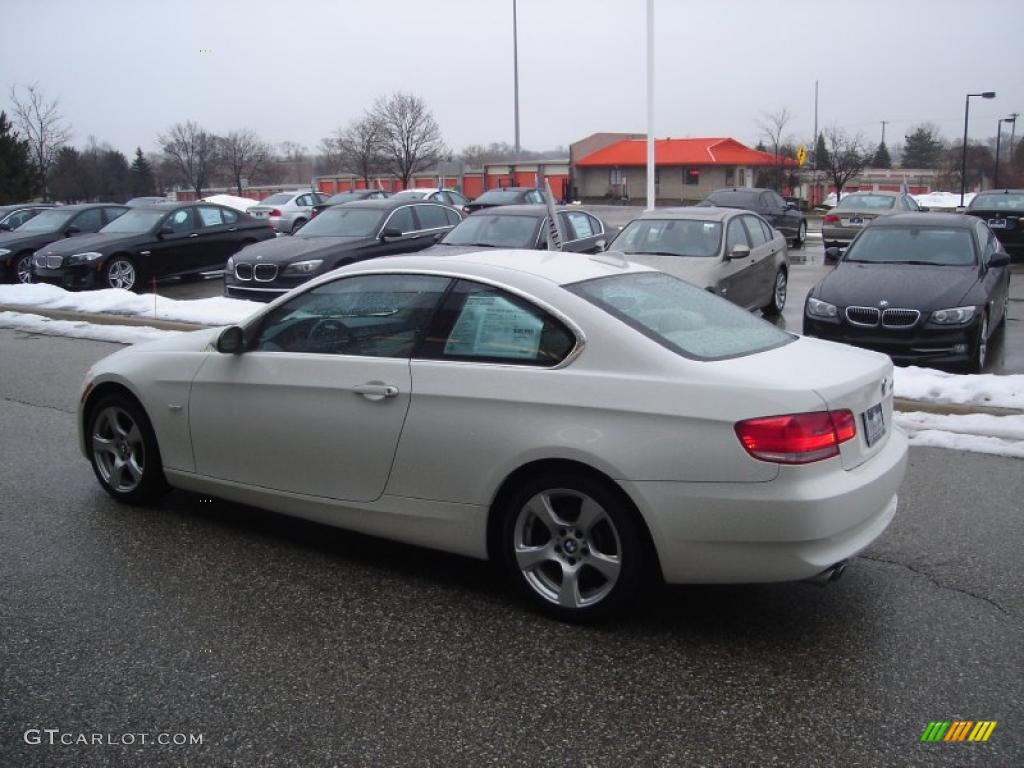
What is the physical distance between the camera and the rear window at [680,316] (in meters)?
4.16

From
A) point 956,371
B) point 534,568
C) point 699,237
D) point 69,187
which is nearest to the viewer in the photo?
point 534,568

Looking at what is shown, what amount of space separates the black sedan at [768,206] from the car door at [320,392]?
21.0m

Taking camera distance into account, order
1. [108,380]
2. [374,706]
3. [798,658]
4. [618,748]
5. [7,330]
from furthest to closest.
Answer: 1. [7,330]
2. [108,380]
3. [798,658]
4. [374,706]
5. [618,748]

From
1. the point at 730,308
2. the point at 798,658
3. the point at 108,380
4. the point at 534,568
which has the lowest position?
the point at 798,658

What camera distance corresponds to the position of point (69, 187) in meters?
65.8

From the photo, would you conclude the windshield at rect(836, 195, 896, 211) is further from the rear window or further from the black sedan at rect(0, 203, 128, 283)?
the rear window

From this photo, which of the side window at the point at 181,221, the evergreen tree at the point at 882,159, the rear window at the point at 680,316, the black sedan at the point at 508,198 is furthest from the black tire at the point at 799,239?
the evergreen tree at the point at 882,159

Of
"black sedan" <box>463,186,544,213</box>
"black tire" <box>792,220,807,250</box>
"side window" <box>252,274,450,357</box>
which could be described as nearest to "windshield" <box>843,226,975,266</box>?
"side window" <box>252,274,450,357</box>

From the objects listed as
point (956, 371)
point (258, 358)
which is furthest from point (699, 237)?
point (258, 358)

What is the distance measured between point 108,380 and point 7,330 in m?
9.24

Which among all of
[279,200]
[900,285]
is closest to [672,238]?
[900,285]

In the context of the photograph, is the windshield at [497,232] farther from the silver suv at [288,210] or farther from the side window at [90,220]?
the silver suv at [288,210]

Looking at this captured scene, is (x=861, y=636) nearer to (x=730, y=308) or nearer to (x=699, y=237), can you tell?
(x=730, y=308)

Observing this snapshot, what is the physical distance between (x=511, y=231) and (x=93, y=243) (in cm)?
876
